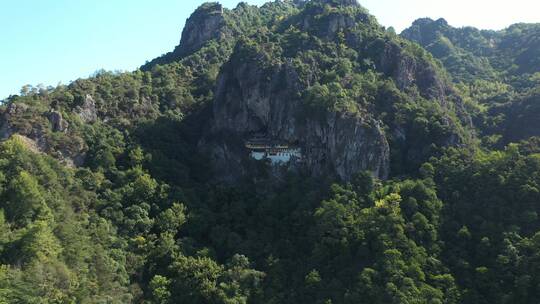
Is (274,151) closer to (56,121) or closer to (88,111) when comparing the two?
(88,111)

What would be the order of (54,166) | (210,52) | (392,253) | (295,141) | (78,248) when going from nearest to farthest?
1. (78,248)
2. (392,253)
3. (54,166)
4. (295,141)
5. (210,52)

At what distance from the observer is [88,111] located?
54.1 m

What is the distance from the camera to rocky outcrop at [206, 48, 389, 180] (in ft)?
169

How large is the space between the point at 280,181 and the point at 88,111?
19859 millimetres

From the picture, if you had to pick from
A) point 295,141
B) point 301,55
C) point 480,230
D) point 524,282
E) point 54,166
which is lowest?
point 524,282

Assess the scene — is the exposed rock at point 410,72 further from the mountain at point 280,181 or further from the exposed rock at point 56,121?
the exposed rock at point 56,121

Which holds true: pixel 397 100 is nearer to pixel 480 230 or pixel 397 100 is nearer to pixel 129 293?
pixel 480 230

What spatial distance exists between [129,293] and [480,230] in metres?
26.9

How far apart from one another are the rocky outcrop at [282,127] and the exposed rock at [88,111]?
11.4 meters

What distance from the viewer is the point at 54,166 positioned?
44156 millimetres

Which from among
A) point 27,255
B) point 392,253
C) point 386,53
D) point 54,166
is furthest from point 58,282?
point 386,53

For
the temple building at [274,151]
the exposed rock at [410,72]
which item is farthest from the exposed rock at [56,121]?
the exposed rock at [410,72]

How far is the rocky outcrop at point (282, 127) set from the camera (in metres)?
51.6

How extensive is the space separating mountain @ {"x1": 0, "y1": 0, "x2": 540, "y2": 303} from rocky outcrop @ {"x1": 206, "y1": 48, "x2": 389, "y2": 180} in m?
0.15
